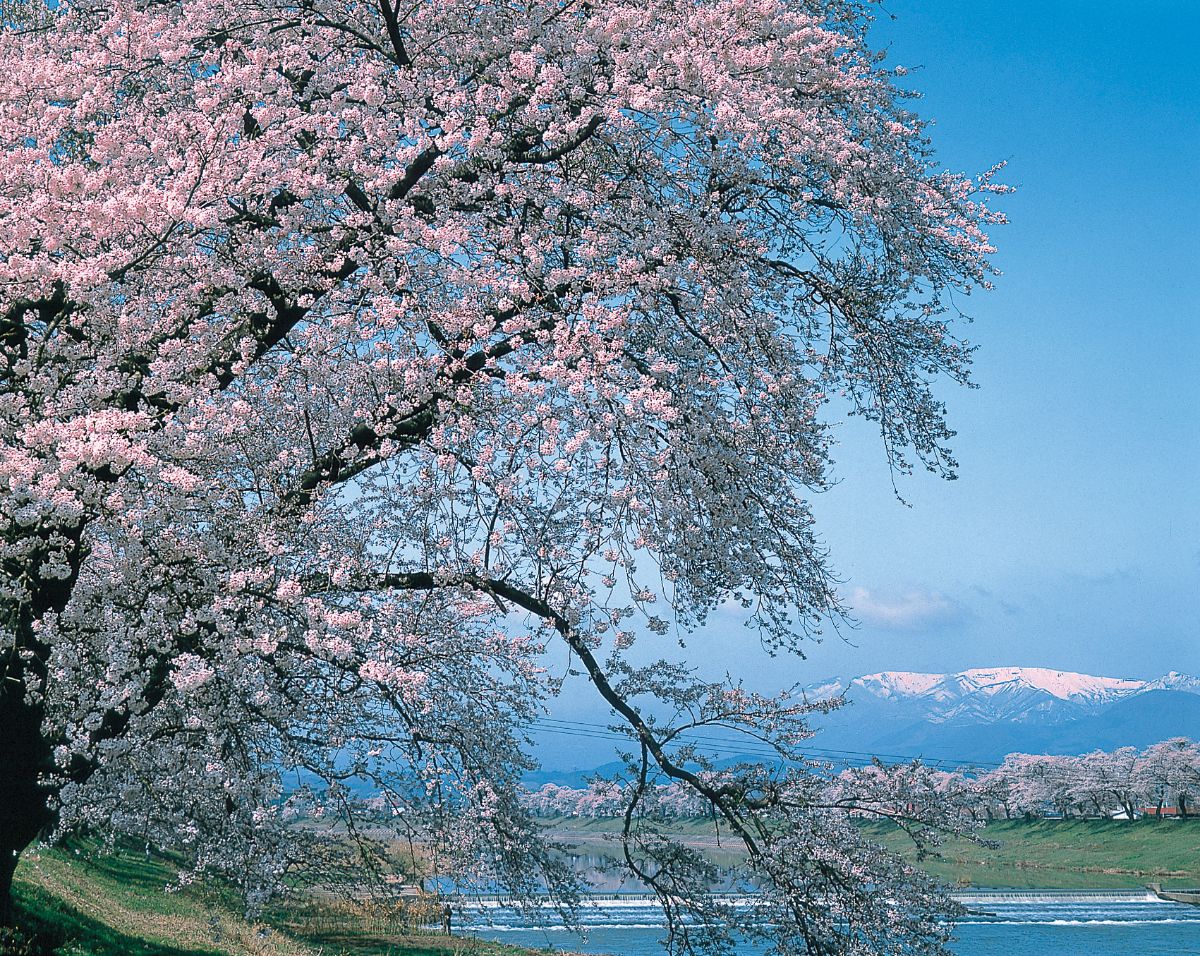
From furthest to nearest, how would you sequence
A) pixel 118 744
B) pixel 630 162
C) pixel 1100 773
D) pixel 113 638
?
pixel 1100 773 → pixel 630 162 → pixel 118 744 → pixel 113 638

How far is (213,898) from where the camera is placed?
23.5m

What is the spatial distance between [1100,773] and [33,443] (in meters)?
114

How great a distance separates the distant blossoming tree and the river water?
2284 cm

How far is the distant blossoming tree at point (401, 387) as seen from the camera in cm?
750

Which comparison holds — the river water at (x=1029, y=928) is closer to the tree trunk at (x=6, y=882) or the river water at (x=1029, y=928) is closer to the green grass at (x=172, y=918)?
the green grass at (x=172, y=918)

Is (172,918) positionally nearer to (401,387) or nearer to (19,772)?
(19,772)

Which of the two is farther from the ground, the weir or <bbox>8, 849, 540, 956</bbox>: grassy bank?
<bbox>8, 849, 540, 956</bbox>: grassy bank

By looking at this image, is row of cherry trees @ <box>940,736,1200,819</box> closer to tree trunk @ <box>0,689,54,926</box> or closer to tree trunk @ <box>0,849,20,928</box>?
tree trunk @ <box>0,849,20,928</box>

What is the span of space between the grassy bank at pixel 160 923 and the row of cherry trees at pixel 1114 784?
7387 centimetres

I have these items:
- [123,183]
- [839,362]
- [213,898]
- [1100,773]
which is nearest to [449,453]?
[123,183]

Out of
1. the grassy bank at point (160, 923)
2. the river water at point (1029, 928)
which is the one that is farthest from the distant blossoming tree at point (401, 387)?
the river water at point (1029, 928)

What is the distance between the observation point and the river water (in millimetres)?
35938

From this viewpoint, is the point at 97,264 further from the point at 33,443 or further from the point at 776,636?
the point at 776,636

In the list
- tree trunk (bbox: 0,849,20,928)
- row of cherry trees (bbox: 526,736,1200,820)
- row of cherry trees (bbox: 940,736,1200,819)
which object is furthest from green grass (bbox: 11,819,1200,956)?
row of cherry trees (bbox: 940,736,1200,819)
